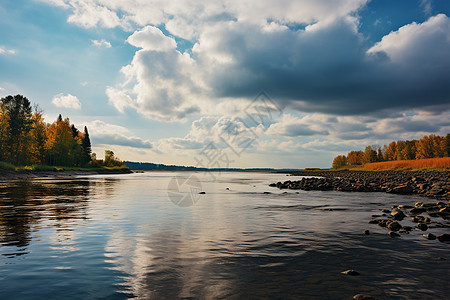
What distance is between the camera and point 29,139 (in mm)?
80938

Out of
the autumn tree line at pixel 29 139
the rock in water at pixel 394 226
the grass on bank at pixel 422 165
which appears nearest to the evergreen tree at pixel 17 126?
the autumn tree line at pixel 29 139

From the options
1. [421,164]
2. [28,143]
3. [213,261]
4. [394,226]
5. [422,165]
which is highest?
[28,143]

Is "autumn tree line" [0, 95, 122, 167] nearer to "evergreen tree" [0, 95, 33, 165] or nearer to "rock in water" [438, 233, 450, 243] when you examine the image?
"evergreen tree" [0, 95, 33, 165]

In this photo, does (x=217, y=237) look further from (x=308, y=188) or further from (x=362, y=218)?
(x=308, y=188)

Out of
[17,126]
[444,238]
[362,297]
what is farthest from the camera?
[17,126]

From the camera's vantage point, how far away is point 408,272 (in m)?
7.22

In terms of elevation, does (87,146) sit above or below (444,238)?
above

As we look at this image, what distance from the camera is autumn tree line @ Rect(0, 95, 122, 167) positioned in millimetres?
79000

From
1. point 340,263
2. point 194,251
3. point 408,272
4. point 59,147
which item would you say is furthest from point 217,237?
point 59,147

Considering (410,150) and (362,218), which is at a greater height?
(410,150)

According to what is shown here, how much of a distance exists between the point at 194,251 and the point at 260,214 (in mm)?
9403

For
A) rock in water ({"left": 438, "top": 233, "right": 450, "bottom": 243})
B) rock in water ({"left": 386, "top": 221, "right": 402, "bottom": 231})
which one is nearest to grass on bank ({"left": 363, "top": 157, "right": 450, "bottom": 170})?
rock in water ({"left": 386, "top": 221, "right": 402, "bottom": 231})

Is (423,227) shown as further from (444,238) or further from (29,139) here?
(29,139)

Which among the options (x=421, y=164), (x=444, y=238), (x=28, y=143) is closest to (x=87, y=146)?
(x=28, y=143)
